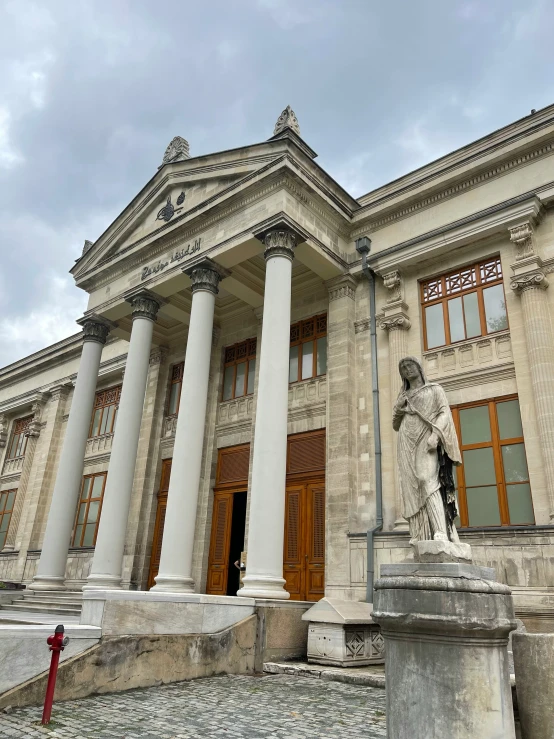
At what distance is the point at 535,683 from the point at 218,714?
13.2 ft

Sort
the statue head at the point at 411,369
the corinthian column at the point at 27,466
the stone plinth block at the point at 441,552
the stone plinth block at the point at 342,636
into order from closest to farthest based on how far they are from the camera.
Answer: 1. the stone plinth block at the point at 441,552
2. the statue head at the point at 411,369
3. the stone plinth block at the point at 342,636
4. the corinthian column at the point at 27,466

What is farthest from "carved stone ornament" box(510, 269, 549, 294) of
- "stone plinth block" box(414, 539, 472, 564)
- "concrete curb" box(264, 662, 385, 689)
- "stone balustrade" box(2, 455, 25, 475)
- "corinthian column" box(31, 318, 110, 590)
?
"stone balustrade" box(2, 455, 25, 475)

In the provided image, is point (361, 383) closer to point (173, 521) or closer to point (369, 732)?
point (173, 521)

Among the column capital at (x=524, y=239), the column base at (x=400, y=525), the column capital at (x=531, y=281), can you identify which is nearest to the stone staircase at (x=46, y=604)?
the column base at (x=400, y=525)

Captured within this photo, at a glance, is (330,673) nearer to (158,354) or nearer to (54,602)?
(54,602)

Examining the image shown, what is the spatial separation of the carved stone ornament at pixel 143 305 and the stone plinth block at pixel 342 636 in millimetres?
9732

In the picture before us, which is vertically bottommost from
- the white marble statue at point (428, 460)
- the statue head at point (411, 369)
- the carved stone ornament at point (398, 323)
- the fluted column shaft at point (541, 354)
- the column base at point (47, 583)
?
the column base at point (47, 583)

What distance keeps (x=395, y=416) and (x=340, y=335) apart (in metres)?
8.53

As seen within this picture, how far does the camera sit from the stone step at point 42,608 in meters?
12.7

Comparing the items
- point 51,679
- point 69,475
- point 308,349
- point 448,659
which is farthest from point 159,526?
point 448,659

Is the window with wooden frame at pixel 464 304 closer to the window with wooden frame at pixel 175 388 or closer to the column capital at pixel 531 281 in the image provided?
the column capital at pixel 531 281

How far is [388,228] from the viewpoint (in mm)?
14641

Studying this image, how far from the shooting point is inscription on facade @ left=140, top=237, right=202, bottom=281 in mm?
15299

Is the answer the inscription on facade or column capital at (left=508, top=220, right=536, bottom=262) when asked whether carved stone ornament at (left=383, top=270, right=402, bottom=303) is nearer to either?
column capital at (left=508, top=220, right=536, bottom=262)
